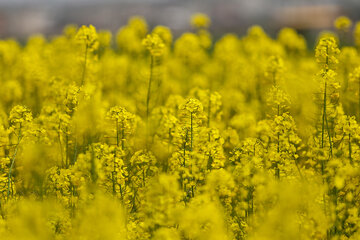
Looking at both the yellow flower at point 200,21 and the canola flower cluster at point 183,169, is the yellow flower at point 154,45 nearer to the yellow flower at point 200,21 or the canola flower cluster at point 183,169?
the canola flower cluster at point 183,169

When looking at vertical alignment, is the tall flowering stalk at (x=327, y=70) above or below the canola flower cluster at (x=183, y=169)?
above

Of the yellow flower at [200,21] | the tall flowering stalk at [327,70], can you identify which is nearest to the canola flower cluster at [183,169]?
the tall flowering stalk at [327,70]

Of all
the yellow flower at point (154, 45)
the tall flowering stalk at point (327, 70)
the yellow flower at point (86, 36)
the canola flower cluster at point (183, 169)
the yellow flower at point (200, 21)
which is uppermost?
the yellow flower at point (200, 21)

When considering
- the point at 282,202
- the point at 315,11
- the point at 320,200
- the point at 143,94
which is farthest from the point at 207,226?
the point at 315,11

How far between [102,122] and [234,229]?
1673 mm

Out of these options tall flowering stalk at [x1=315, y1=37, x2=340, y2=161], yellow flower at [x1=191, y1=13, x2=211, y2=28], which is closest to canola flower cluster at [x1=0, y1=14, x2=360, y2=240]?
tall flowering stalk at [x1=315, y1=37, x2=340, y2=161]

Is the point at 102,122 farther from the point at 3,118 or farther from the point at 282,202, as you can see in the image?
the point at 282,202

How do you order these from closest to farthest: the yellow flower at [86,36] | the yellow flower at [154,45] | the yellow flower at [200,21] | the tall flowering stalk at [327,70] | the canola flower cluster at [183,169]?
the canola flower cluster at [183,169]
the tall flowering stalk at [327,70]
the yellow flower at [154,45]
the yellow flower at [86,36]
the yellow flower at [200,21]

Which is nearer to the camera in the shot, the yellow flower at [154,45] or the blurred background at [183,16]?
the yellow flower at [154,45]

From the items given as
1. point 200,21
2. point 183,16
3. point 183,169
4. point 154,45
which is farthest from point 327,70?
point 183,16

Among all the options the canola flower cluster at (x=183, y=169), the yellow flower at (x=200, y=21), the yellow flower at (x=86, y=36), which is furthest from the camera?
the yellow flower at (x=200, y=21)

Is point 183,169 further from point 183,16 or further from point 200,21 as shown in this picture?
point 183,16

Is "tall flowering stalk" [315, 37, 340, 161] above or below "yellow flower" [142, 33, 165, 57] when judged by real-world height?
below

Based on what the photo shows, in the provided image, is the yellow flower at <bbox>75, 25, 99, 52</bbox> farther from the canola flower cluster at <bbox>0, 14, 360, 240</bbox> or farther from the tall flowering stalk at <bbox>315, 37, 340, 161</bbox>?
the tall flowering stalk at <bbox>315, 37, 340, 161</bbox>
